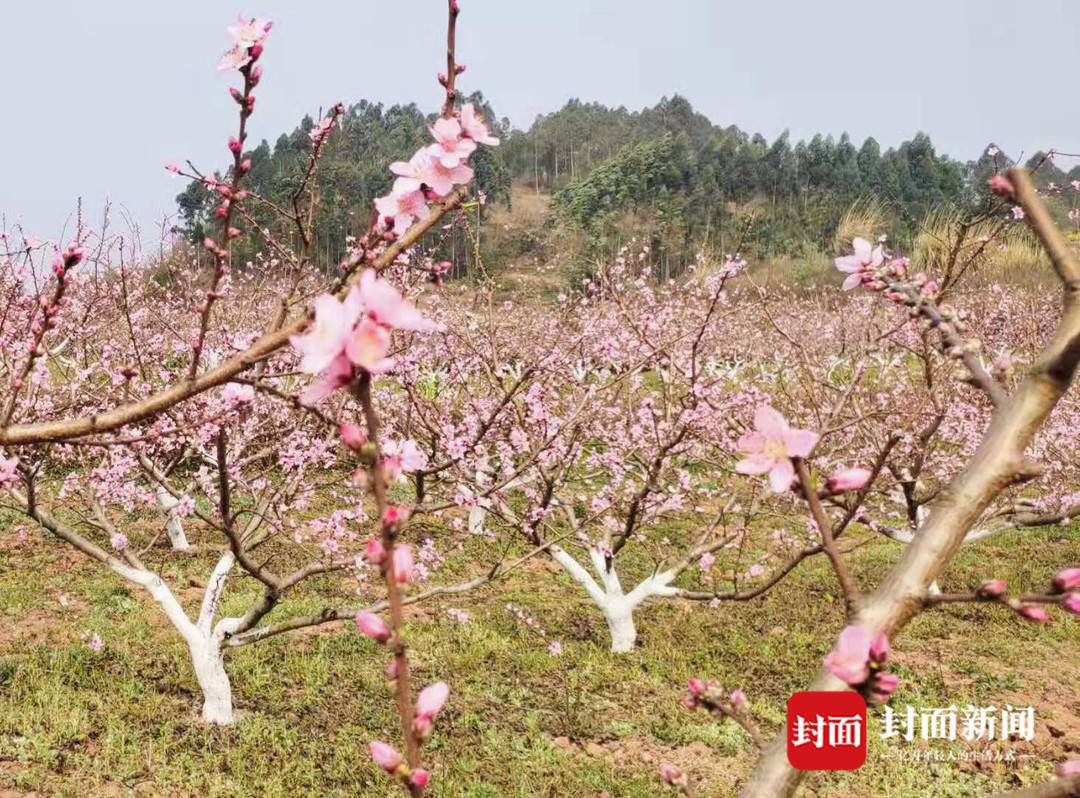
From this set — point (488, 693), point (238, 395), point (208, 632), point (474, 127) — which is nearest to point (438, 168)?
point (474, 127)

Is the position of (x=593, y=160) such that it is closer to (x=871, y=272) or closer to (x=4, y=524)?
(x=4, y=524)

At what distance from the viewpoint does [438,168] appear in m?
1.33

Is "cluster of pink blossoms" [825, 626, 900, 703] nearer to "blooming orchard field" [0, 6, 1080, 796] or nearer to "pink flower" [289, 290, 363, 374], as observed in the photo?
"blooming orchard field" [0, 6, 1080, 796]

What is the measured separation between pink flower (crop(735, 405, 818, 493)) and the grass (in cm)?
460

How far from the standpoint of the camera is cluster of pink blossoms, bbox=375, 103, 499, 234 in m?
1.31

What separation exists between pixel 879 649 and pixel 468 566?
9265 mm

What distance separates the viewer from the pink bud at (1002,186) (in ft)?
3.05

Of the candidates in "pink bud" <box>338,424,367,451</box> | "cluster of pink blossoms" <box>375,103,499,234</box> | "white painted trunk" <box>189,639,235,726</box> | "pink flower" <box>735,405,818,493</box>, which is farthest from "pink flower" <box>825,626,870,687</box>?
"white painted trunk" <box>189,639,235,726</box>

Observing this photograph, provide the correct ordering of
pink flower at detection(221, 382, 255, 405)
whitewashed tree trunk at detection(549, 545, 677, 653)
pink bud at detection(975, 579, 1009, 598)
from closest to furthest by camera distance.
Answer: pink bud at detection(975, 579, 1009, 598) → pink flower at detection(221, 382, 255, 405) → whitewashed tree trunk at detection(549, 545, 677, 653)

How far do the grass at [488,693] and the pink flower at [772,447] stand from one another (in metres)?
4.60

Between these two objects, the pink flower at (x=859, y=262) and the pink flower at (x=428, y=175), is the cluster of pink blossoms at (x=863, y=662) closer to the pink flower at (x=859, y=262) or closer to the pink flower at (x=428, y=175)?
the pink flower at (x=428, y=175)

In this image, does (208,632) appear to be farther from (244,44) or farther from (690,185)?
(690,185)

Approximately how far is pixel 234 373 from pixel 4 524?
11.6 meters

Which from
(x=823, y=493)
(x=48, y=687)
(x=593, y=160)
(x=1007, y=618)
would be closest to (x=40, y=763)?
(x=48, y=687)
